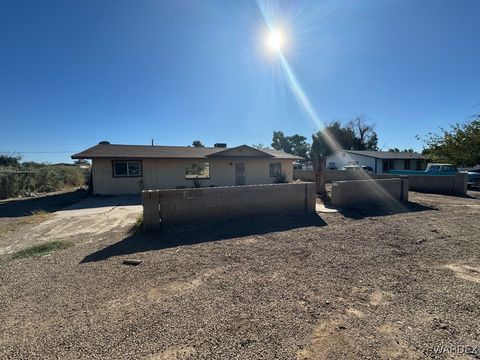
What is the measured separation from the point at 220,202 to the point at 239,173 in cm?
1027

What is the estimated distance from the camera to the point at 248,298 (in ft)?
11.2

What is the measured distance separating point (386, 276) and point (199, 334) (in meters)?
3.14

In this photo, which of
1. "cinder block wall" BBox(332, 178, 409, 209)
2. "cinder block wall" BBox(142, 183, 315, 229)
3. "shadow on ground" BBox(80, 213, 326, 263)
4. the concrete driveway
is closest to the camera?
"shadow on ground" BBox(80, 213, 326, 263)

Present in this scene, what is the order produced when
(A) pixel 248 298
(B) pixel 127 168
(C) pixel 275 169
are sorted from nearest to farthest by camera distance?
(A) pixel 248 298
(B) pixel 127 168
(C) pixel 275 169

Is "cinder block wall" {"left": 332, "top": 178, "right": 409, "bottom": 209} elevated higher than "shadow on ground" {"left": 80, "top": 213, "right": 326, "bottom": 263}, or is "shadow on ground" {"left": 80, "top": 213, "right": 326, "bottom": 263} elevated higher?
"cinder block wall" {"left": 332, "top": 178, "right": 409, "bottom": 209}

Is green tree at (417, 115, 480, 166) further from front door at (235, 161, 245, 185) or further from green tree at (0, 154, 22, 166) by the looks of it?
green tree at (0, 154, 22, 166)

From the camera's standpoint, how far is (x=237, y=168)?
1786 cm

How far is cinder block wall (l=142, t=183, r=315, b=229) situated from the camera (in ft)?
22.5

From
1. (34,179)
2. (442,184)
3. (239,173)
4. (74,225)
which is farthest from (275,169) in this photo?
(34,179)

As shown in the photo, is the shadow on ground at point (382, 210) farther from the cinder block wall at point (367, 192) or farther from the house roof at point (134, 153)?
the house roof at point (134, 153)

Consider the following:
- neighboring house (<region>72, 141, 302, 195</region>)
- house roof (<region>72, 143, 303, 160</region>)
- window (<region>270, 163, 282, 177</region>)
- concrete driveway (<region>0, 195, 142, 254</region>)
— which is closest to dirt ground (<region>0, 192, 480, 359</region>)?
concrete driveway (<region>0, 195, 142, 254</region>)

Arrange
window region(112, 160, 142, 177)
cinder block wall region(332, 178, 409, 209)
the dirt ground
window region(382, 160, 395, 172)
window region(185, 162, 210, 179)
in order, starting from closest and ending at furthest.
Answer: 1. the dirt ground
2. cinder block wall region(332, 178, 409, 209)
3. window region(112, 160, 142, 177)
4. window region(185, 162, 210, 179)
5. window region(382, 160, 395, 172)

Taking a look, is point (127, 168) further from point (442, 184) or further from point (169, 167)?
point (442, 184)

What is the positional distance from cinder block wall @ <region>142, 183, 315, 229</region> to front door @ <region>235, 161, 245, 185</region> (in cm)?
926
